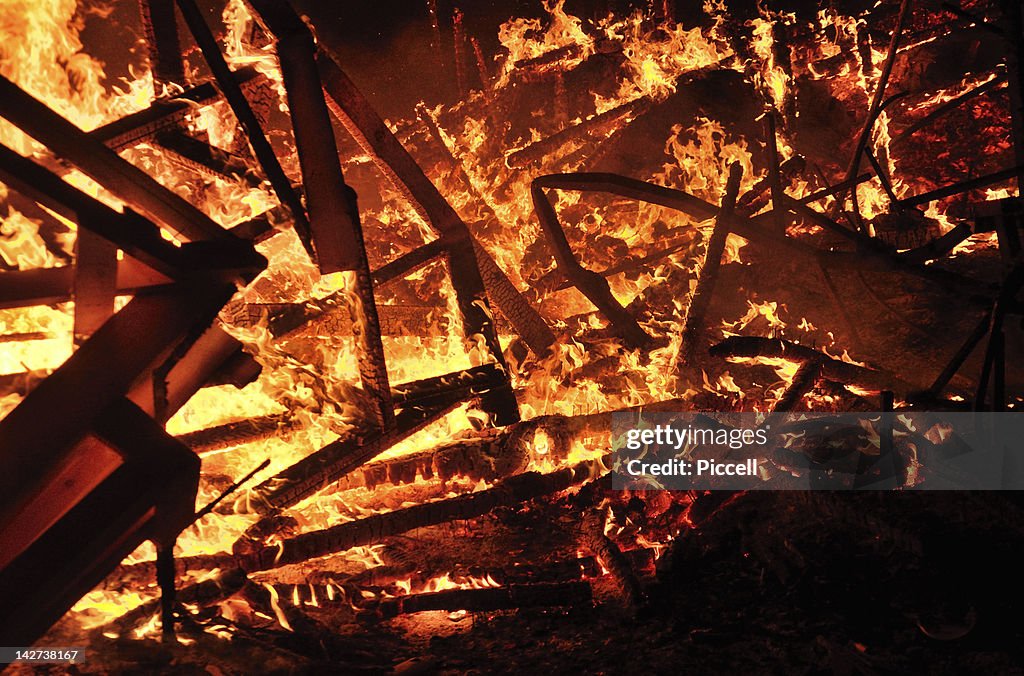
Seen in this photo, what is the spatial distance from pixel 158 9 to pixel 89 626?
11.7ft

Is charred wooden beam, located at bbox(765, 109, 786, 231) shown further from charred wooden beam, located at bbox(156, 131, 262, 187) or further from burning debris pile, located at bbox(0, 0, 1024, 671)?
charred wooden beam, located at bbox(156, 131, 262, 187)

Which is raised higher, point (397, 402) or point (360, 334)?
point (360, 334)

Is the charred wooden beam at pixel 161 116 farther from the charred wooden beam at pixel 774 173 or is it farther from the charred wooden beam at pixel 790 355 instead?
the charred wooden beam at pixel 774 173

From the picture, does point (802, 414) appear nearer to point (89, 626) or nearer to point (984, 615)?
point (984, 615)

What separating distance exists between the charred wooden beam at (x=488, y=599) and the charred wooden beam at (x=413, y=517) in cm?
44

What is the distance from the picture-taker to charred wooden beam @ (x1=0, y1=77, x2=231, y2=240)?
2.63m

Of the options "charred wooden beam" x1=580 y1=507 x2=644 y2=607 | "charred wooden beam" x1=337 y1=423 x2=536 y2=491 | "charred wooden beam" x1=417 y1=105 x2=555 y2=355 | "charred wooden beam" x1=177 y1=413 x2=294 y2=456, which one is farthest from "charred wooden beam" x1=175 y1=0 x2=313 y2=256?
"charred wooden beam" x1=580 y1=507 x2=644 y2=607

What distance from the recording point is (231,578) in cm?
339

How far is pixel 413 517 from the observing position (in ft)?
12.6

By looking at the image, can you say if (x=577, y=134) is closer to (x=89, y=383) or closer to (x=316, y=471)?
(x=316, y=471)

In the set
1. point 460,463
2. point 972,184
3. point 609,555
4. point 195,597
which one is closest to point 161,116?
point 195,597

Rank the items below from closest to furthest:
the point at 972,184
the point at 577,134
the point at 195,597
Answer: the point at 195,597
the point at 972,184
the point at 577,134

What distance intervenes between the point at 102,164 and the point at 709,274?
12.9 feet

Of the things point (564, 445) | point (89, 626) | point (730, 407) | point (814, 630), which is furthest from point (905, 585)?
point (89, 626)
